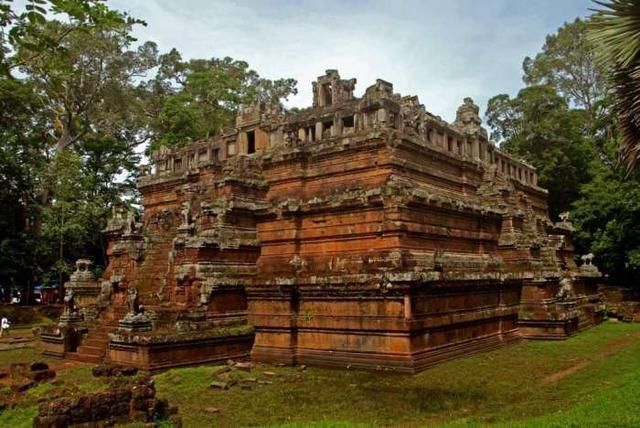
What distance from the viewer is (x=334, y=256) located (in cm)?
1923

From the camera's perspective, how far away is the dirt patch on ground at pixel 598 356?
50.5 ft

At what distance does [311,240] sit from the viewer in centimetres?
1983

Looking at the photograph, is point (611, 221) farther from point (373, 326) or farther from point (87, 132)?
point (87, 132)

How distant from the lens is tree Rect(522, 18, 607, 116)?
5034cm

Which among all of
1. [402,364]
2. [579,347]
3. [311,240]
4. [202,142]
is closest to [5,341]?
[202,142]

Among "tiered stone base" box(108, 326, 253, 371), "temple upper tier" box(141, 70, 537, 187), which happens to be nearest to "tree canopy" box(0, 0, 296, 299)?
"temple upper tier" box(141, 70, 537, 187)

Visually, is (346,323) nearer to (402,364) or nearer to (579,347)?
(402,364)

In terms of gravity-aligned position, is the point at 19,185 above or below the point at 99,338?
above

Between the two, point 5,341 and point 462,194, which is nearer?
point 462,194

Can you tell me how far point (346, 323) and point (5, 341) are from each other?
1764cm

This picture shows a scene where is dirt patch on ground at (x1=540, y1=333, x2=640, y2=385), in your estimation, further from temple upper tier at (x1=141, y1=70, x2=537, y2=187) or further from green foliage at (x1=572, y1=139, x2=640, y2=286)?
green foliage at (x1=572, y1=139, x2=640, y2=286)

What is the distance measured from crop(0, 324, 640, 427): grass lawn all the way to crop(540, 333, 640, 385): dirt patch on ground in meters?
0.05

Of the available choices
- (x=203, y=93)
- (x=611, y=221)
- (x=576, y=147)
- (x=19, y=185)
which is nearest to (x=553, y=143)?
(x=576, y=147)

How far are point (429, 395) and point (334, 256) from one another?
649cm
